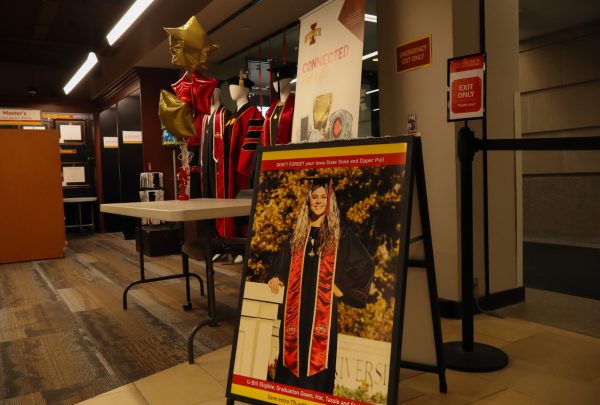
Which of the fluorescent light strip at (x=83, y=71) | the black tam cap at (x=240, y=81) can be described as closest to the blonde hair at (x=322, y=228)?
the black tam cap at (x=240, y=81)

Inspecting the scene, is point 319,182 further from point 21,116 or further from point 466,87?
point 21,116

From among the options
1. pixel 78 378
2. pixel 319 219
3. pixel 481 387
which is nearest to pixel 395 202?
pixel 319 219

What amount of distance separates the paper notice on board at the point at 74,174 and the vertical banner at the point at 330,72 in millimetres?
7370

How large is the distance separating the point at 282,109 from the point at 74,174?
6.27m

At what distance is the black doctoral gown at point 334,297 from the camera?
4.62ft

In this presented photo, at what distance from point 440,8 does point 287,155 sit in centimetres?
169

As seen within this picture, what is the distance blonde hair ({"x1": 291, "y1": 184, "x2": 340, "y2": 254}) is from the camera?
4.89 feet

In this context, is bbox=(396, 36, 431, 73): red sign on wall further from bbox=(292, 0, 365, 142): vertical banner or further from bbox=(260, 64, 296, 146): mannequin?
bbox=(260, 64, 296, 146): mannequin

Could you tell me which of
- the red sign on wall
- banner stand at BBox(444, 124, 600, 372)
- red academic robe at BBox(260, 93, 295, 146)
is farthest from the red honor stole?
red academic robe at BBox(260, 93, 295, 146)

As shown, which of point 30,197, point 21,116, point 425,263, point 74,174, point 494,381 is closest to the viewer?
point 425,263

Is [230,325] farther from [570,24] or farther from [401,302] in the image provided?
[570,24]

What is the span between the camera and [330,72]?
2.60 meters

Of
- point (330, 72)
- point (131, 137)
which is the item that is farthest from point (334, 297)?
point (131, 137)

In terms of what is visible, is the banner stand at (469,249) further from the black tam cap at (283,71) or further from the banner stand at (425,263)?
the black tam cap at (283,71)
